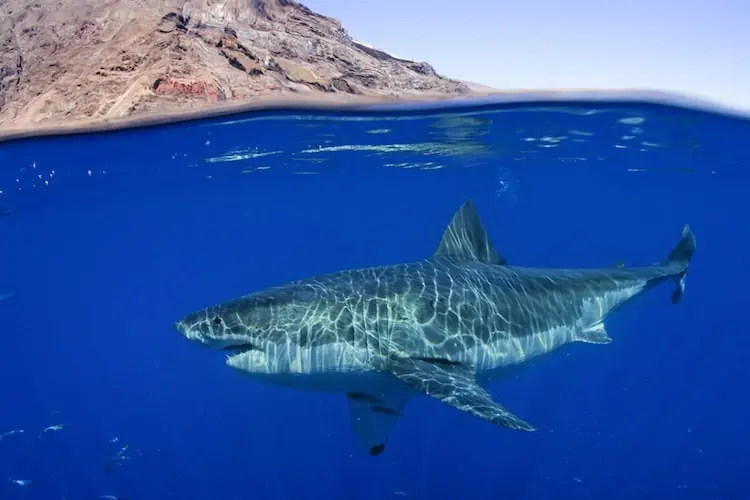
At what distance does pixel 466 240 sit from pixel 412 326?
7.21 ft

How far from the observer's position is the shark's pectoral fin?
21.2ft

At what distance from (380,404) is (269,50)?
31.2 ft

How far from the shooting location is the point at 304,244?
5928cm

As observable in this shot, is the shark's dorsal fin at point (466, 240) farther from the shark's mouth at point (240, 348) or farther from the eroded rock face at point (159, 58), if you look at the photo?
the eroded rock face at point (159, 58)

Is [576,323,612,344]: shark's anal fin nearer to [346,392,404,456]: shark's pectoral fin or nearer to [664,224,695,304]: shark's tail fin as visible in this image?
[664,224,695,304]: shark's tail fin

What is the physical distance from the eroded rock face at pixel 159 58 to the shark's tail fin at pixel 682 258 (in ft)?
25.0

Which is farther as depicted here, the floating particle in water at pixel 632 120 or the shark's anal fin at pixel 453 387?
the floating particle in water at pixel 632 120

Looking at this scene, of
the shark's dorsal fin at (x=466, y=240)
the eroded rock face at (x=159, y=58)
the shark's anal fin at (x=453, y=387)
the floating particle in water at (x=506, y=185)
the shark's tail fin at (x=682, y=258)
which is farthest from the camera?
the floating particle in water at (x=506, y=185)

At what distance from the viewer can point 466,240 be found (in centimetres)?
771

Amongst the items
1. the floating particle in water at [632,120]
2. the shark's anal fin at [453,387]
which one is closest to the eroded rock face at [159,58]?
the floating particle in water at [632,120]

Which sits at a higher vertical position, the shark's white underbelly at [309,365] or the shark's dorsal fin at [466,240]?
the shark's dorsal fin at [466,240]

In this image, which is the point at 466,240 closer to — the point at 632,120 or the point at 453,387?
the point at 453,387

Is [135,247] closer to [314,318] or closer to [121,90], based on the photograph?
[121,90]

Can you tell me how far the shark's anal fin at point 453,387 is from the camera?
15.1 feet
